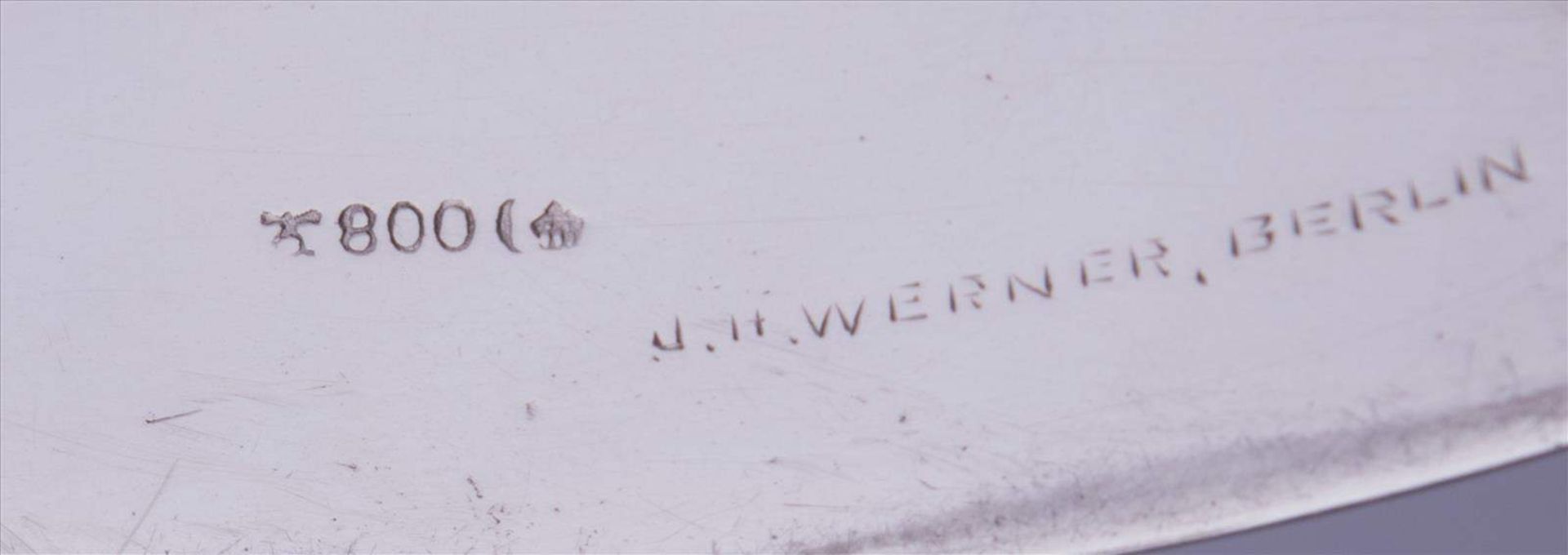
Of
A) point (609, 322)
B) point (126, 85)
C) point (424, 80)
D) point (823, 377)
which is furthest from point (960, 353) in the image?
point (126, 85)

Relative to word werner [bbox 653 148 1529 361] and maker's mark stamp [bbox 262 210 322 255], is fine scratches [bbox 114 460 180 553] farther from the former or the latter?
word werner [bbox 653 148 1529 361]

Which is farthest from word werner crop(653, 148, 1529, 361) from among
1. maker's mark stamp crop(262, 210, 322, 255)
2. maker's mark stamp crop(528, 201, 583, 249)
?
maker's mark stamp crop(262, 210, 322, 255)

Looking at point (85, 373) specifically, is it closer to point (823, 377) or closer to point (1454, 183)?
point (823, 377)

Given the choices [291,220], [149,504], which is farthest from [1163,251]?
[149,504]

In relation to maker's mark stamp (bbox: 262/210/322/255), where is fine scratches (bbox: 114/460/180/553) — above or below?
below

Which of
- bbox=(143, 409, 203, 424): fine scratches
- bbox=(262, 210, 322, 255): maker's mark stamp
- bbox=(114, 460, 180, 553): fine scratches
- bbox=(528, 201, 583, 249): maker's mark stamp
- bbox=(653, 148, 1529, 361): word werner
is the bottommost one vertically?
bbox=(114, 460, 180, 553): fine scratches

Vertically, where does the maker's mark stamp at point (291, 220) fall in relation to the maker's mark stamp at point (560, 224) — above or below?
above

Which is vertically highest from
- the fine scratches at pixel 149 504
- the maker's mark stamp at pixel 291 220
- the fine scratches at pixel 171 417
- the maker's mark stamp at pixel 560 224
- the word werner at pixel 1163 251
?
the maker's mark stamp at pixel 291 220

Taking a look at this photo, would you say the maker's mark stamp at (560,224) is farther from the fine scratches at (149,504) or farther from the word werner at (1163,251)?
the fine scratches at (149,504)

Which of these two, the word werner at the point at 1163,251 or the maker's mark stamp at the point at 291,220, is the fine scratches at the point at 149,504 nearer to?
the maker's mark stamp at the point at 291,220

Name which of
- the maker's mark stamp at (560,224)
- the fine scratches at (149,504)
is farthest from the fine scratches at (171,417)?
the maker's mark stamp at (560,224)

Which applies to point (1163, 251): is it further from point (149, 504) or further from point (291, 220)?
point (149, 504)
